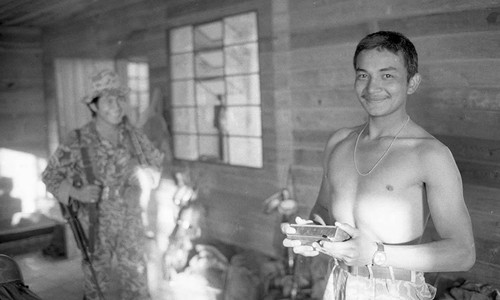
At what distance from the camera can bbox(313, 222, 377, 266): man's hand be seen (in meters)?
1.44

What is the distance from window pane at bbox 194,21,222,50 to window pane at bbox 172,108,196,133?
0.61 metres

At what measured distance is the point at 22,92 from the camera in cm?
550

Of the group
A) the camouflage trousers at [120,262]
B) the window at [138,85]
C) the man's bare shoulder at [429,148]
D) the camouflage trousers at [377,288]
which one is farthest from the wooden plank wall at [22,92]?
the man's bare shoulder at [429,148]

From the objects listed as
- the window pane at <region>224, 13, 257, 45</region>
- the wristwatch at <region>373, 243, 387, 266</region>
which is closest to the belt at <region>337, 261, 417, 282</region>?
the wristwatch at <region>373, 243, 387, 266</region>

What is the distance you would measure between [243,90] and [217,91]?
0.39 m

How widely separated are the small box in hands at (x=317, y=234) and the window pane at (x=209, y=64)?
290cm

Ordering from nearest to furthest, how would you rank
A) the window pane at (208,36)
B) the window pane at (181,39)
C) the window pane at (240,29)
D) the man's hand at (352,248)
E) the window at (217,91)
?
1. the man's hand at (352,248)
2. the window pane at (240,29)
3. the window at (217,91)
4. the window pane at (208,36)
5. the window pane at (181,39)

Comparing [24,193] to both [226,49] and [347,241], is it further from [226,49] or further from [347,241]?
[347,241]

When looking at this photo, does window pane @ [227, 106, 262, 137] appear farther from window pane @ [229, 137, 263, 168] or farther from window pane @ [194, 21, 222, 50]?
window pane @ [194, 21, 222, 50]

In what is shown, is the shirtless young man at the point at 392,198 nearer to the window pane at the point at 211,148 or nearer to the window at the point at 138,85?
the window pane at the point at 211,148

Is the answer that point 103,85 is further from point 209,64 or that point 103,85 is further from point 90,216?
point 209,64

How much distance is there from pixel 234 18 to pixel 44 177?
6.21 ft

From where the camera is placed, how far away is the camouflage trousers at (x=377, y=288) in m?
1.62

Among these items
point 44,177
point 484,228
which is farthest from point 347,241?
point 44,177
